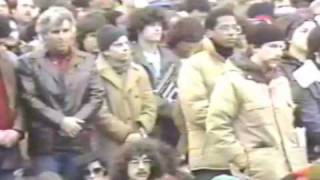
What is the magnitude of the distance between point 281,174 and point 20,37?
3171 millimetres

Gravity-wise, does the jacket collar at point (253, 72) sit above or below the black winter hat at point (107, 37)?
below

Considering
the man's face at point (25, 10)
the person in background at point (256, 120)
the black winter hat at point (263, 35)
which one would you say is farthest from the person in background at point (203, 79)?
the man's face at point (25, 10)

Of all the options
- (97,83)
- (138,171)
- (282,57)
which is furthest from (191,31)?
(138,171)

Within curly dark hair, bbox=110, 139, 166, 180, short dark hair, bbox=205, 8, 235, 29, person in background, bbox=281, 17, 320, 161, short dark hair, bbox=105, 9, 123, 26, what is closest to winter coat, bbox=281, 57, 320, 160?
person in background, bbox=281, 17, 320, 161

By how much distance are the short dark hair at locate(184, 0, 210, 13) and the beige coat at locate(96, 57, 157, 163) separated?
2.80 metres

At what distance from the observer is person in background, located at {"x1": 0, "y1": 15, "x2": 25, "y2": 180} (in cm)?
866

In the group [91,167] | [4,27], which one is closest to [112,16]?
[4,27]

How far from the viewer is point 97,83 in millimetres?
8906

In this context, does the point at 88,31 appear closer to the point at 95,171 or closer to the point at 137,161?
the point at 95,171

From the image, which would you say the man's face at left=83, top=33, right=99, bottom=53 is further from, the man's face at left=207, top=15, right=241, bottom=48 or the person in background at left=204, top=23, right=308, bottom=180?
the person in background at left=204, top=23, right=308, bottom=180

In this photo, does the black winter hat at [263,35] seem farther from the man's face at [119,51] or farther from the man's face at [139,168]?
the man's face at [139,168]

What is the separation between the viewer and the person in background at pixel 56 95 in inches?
344

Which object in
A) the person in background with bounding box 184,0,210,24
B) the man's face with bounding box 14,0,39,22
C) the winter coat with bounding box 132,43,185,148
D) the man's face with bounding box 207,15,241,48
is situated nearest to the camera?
the man's face with bounding box 207,15,241,48

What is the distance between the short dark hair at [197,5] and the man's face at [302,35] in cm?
210
